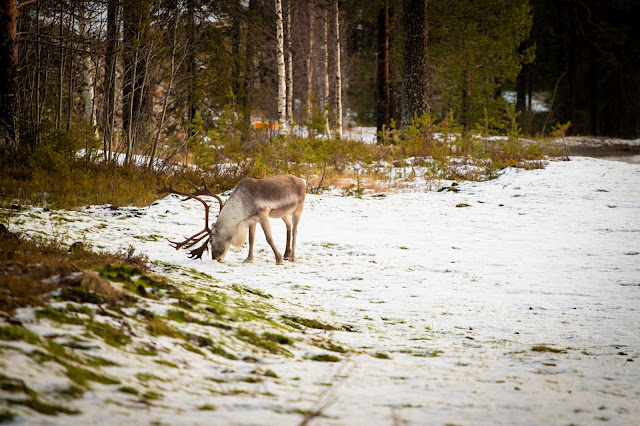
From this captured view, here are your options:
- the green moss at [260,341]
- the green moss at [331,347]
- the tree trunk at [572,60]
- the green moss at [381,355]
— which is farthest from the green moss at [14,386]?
the tree trunk at [572,60]

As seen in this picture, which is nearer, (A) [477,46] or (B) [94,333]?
(B) [94,333]

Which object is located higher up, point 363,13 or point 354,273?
point 363,13

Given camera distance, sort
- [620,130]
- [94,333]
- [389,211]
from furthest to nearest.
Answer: [620,130] → [389,211] → [94,333]

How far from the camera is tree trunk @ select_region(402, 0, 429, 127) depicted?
1947 cm

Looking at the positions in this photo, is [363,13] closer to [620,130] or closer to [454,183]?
[454,183]

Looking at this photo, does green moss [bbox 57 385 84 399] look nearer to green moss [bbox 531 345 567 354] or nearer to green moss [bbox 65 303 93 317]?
green moss [bbox 65 303 93 317]

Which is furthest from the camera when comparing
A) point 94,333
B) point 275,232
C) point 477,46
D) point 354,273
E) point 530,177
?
point 477,46

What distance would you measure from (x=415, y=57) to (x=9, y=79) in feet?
45.0

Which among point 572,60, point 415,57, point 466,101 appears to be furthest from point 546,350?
point 572,60

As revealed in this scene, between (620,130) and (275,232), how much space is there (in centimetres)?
3253

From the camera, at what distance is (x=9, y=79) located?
1184 centimetres

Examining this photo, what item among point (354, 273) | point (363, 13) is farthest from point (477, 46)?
point (354, 273)

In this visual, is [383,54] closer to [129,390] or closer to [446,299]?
[446,299]

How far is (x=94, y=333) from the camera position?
9.96 feet
